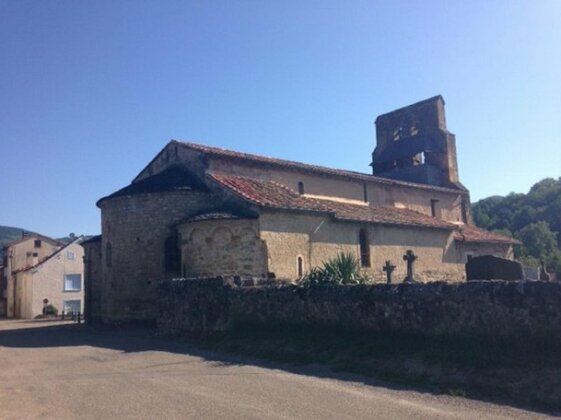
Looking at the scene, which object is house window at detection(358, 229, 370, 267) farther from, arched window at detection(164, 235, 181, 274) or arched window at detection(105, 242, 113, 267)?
arched window at detection(105, 242, 113, 267)

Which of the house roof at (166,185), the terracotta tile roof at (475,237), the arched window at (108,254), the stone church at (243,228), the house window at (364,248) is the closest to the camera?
the stone church at (243,228)

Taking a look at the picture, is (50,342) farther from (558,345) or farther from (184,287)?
(558,345)

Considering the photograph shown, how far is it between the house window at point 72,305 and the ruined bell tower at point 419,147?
90.0 ft

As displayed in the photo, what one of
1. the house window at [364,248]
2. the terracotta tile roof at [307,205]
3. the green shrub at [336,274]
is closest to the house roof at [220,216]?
the terracotta tile roof at [307,205]

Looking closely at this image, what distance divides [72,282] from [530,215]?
5921 centimetres

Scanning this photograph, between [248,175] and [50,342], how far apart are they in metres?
11.0

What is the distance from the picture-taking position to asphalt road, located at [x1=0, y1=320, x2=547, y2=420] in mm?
6887

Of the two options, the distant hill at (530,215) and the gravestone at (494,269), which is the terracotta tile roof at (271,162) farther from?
the distant hill at (530,215)

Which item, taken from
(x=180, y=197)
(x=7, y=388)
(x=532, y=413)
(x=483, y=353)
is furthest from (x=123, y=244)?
(x=532, y=413)

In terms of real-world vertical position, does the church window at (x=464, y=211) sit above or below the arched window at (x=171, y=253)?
above

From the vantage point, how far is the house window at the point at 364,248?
23250 millimetres

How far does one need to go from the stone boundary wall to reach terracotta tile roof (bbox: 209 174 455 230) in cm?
491

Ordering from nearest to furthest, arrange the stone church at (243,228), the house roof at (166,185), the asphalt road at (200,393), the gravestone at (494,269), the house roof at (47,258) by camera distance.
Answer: the asphalt road at (200,393)
the gravestone at (494,269)
the stone church at (243,228)
the house roof at (166,185)
the house roof at (47,258)

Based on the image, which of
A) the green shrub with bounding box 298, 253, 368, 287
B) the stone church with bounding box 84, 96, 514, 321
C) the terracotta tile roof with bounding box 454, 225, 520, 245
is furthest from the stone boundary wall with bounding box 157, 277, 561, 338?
the terracotta tile roof with bounding box 454, 225, 520, 245
